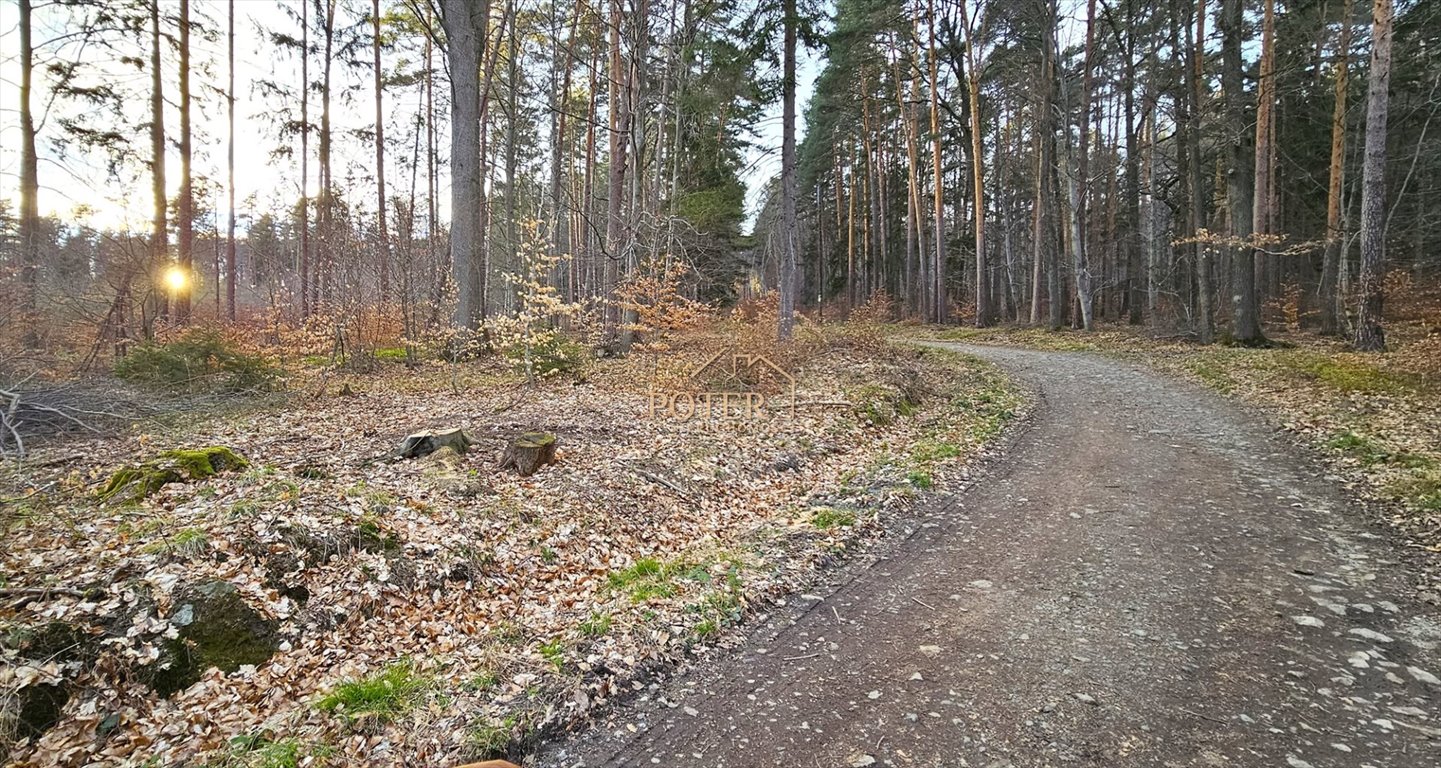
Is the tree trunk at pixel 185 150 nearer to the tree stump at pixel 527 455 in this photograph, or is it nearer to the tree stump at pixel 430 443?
the tree stump at pixel 430 443

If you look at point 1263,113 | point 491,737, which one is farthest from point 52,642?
point 1263,113

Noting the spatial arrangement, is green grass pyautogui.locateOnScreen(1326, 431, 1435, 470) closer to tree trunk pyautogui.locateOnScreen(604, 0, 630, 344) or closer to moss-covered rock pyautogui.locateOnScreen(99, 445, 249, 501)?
tree trunk pyautogui.locateOnScreen(604, 0, 630, 344)

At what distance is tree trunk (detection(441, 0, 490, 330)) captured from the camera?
39.8ft

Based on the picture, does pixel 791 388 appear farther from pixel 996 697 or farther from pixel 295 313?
pixel 295 313

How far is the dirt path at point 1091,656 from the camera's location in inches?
116

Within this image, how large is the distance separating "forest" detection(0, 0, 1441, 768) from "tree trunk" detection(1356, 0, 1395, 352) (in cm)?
7

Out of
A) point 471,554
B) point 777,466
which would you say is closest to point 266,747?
point 471,554

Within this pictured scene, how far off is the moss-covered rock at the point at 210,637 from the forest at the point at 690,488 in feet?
0.06

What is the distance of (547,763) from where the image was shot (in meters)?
2.94

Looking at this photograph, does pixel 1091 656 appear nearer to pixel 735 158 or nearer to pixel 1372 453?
pixel 1372 453

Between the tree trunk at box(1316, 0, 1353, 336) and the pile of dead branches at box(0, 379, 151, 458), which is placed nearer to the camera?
the pile of dead branches at box(0, 379, 151, 458)

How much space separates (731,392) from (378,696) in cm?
747

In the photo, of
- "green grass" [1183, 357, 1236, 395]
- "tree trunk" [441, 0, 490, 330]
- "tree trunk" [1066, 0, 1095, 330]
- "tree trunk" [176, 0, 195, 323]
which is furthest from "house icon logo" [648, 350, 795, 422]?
"tree trunk" [1066, 0, 1095, 330]

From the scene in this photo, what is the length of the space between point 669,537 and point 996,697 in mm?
3094
